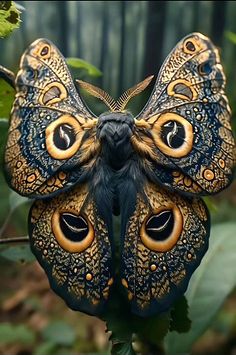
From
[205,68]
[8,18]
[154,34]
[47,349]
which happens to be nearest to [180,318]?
[205,68]

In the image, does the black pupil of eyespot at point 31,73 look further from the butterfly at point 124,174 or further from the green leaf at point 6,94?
the green leaf at point 6,94

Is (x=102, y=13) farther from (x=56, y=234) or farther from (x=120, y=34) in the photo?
(x=56, y=234)

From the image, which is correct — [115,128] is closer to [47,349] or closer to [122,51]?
[47,349]

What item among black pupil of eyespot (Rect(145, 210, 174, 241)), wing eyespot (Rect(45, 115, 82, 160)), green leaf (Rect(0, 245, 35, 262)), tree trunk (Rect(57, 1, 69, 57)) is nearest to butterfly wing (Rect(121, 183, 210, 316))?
black pupil of eyespot (Rect(145, 210, 174, 241))

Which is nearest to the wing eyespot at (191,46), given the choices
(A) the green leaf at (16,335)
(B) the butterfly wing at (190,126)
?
(B) the butterfly wing at (190,126)

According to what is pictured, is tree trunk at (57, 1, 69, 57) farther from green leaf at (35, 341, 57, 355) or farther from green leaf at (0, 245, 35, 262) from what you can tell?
green leaf at (0, 245, 35, 262)
